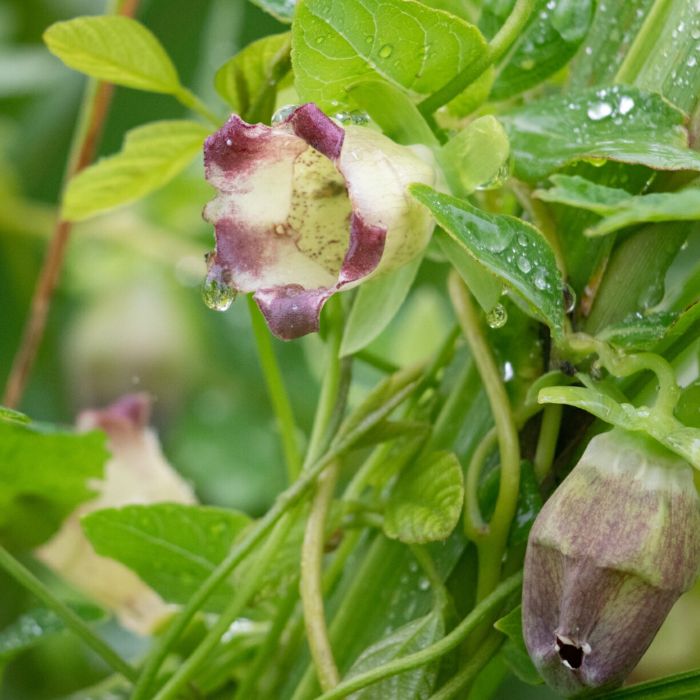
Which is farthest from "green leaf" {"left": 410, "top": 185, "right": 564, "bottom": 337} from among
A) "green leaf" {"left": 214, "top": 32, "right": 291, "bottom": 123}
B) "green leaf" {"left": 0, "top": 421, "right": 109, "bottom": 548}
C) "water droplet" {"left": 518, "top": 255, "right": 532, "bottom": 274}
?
"green leaf" {"left": 0, "top": 421, "right": 109, "bottom": 548}

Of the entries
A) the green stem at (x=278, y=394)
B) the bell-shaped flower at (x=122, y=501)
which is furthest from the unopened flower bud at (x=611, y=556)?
the bell-shaped flower at (x=122, y=501)

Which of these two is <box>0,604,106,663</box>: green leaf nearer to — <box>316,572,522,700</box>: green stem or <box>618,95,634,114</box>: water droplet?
<box>316,572,522,700</box>: green stem

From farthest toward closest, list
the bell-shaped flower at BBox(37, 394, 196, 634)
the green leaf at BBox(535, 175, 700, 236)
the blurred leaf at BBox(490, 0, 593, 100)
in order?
1. the bell-shaped flower at BBox(37, 394, 196, 634)
2. the blurred leaf at BBox(490, 0, 593, 100)
3. the green leaf at BBox(535, 175, 700, 236)

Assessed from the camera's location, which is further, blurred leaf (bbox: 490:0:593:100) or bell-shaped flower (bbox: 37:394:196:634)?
bell-shaped flower (bbox: 37:394:196:634)

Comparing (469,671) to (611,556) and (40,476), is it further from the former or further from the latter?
(40,476)

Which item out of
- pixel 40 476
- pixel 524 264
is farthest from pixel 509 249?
pixel 40 476
